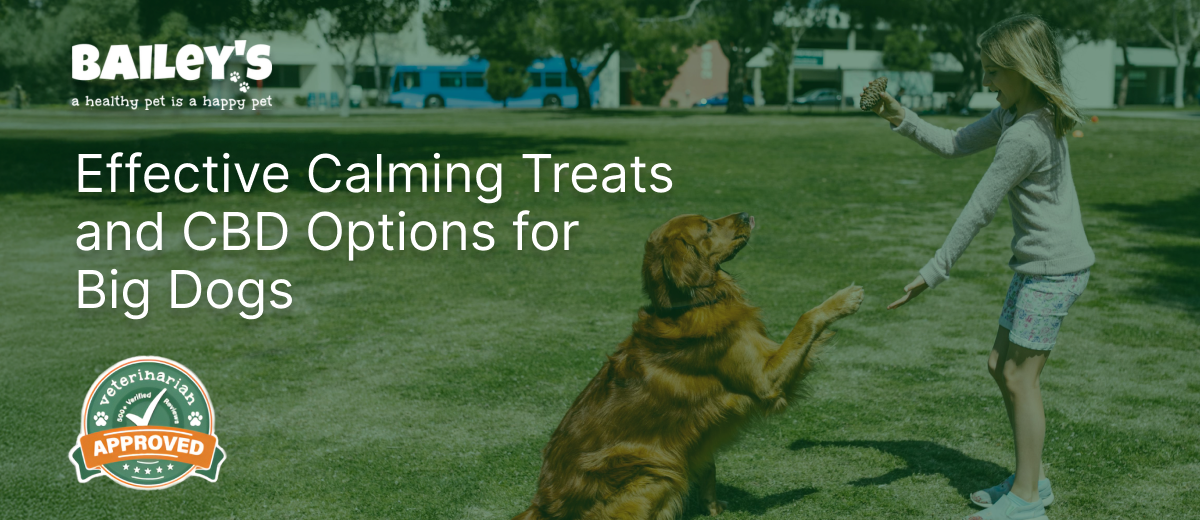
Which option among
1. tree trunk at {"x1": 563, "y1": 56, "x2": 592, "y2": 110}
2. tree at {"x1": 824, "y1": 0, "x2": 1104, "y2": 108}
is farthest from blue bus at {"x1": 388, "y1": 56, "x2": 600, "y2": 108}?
tree at {"x1": 824, "y1": 0, "x2": 1104, "y2": 108}

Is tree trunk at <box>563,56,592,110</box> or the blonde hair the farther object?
tree trunk at <box>563,56,592,110</box>

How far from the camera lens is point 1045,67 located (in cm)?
348

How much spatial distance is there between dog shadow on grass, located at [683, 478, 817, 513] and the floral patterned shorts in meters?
1.23

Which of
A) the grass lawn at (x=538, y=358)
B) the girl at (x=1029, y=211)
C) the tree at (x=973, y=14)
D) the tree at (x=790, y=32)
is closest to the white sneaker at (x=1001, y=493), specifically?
the grass lawn at (x=538, y=358)

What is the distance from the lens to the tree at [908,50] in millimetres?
80500

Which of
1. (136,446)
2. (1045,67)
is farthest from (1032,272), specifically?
(136,446)

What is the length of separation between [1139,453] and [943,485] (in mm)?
1127

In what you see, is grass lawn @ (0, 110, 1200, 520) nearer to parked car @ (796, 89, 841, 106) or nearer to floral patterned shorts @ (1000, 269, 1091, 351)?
floral patterned shorts @ (1000, 269, 1091, 351)

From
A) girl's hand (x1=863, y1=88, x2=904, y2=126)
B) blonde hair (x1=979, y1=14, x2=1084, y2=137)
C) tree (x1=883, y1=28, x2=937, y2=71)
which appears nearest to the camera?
blonde hair (x1=979, y1=14, x2=1084, y2=137)

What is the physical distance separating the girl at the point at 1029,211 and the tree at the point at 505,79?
209ft

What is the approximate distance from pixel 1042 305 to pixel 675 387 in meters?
1.46

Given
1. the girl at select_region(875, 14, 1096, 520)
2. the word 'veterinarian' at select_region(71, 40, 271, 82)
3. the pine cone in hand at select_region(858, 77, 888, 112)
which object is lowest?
the girl at select_region(875, 14, 1096, 520)

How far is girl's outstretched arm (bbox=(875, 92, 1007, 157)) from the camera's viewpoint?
392 cm

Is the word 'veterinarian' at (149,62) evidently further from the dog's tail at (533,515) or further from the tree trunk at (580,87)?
the tree trunk at (580,87)
